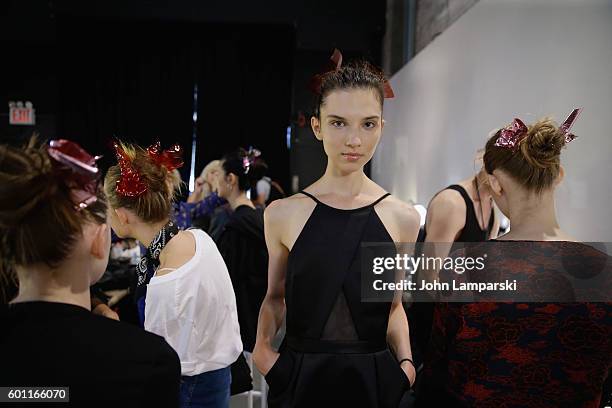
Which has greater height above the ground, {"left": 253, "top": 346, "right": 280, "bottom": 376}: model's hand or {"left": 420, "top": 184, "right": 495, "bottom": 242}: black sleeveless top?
{"left": 420, "top": 184, "right": 495, "bottom": 242}: black sleeveless top

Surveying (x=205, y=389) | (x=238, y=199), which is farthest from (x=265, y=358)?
(x=238, y=199)

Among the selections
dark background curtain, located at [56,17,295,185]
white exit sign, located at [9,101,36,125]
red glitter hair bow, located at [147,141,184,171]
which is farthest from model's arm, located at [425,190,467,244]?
white exit sign, located at [9,101,36,125]

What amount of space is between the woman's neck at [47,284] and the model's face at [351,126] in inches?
27.9

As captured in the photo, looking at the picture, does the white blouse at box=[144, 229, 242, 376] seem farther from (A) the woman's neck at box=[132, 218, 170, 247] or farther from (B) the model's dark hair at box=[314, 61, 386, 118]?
(B) the model's dark hair at box=[314, 61, 386, 118]

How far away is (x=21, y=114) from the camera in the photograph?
6535 mm

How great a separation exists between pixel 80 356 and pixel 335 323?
68 centimetres

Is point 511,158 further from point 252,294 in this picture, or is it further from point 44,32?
point 44,32

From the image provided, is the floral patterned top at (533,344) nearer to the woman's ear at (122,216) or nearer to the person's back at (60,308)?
the person's back at (60,308)

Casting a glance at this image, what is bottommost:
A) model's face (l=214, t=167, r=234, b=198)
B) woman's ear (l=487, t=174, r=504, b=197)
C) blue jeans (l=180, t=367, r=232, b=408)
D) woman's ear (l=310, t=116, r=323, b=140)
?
blue jeans (l=180, t=367, r=232, b=408)

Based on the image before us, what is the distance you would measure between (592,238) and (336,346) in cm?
99

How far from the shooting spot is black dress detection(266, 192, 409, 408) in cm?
138

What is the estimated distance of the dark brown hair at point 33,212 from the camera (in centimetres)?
87

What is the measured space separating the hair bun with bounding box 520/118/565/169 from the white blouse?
3.02ft

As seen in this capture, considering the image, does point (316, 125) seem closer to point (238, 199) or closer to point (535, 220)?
point (535, 220)
